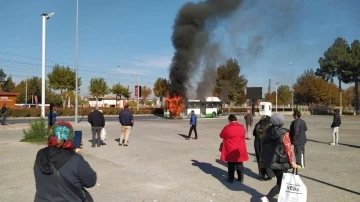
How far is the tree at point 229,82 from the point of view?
65.9 metres

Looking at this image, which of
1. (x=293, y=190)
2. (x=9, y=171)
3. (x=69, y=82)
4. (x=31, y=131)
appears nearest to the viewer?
(x=293, y=190)

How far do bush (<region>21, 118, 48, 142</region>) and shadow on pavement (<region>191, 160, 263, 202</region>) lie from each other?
7.52 m

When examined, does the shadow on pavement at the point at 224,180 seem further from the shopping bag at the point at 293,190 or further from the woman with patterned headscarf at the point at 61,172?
the woman with patterned headscarf at the point at 61,172

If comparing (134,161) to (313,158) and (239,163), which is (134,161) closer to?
(239,163)

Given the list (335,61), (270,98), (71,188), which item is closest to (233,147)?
(71,188)

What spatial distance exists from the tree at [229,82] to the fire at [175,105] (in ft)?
72.7

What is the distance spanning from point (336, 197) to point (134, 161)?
5.84 metres

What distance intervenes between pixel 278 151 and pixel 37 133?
39.4ft

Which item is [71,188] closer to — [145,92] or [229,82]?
[229,82]

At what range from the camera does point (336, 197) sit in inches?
249

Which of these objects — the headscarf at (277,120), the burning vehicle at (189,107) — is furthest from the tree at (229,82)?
the headscarf at (277,120)

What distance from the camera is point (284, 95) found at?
88188mm

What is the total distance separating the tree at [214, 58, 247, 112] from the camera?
216 feet

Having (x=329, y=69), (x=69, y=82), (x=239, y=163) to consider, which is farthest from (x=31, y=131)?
(x=329, y=69)
